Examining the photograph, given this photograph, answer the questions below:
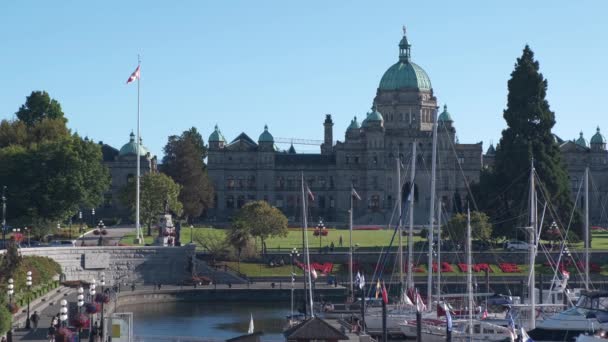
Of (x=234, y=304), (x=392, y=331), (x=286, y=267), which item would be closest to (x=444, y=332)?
(x=392, y=331)

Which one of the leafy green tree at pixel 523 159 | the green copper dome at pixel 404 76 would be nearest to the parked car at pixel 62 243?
the leafy green tree at pixel 523 159

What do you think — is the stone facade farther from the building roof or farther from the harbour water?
the building roof

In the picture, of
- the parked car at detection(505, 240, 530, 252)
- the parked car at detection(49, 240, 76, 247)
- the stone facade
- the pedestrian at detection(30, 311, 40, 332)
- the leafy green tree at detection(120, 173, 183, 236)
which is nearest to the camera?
the pedestrian at detection(30, 311, 40, 332)

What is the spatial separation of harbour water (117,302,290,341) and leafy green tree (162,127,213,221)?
5729 centimetres

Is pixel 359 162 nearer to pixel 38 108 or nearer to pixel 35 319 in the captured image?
pixel 38 108

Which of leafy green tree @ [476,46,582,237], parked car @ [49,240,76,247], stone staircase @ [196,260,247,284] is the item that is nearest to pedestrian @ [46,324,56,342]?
stone staircase @ [196,260,247,284]

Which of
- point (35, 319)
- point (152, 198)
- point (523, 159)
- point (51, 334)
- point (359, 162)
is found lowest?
point (51, 334)

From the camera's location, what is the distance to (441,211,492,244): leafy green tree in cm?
10731

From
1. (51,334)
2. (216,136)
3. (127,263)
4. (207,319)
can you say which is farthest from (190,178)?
(51,334)

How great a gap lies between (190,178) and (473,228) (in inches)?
2045

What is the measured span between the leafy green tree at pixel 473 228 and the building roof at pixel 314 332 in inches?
2010

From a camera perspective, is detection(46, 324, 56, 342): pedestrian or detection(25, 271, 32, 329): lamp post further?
detection(25, 271, 32, 329): lamp post

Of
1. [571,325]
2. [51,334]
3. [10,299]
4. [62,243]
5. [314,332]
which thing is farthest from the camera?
[62,243]

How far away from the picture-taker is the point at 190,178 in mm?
153375
